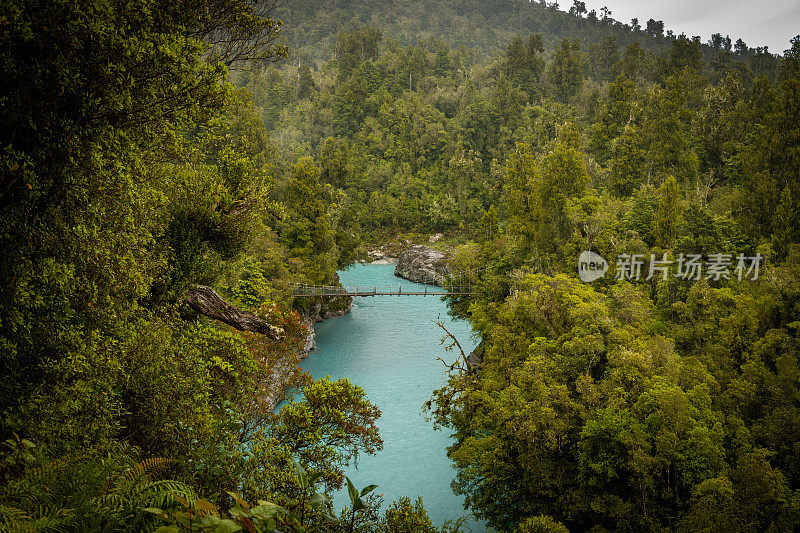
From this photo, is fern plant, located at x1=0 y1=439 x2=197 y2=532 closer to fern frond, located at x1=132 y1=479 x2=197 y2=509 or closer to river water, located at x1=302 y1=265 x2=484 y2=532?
fern frond, located at x1=132 y1=479 x2=197 y2=509

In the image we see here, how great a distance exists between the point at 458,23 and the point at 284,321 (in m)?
94.4

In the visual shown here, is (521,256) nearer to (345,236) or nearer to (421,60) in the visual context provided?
(345,236)

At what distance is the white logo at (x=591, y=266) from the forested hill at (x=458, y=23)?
64843 millimetres

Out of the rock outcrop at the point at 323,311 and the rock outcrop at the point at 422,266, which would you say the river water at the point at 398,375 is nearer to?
the rock outcrop at the point at 323,311

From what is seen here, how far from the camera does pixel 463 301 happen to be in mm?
18625

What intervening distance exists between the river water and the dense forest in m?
1.01

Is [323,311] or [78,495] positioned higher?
[323,311]

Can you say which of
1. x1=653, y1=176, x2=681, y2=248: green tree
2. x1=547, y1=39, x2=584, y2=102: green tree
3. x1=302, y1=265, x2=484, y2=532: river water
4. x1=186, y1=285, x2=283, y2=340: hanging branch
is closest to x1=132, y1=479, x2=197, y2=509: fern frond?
x1=186, y1=285, x2=283, y2=340: hanging branch

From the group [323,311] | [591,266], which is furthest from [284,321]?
[323,311]

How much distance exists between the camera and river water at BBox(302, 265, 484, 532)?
10.8m

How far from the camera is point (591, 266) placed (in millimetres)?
14477

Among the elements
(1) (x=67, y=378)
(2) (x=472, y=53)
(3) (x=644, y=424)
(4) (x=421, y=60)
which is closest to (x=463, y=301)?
(3) (x=644, y=424)

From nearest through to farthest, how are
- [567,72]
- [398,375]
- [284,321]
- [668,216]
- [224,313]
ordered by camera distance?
1. [224,313]
2. [284,321]
3. [668,216]
4. [398,375]
5. [567,72]

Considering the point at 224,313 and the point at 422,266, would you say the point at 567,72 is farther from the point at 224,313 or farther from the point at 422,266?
the point at 224,313
